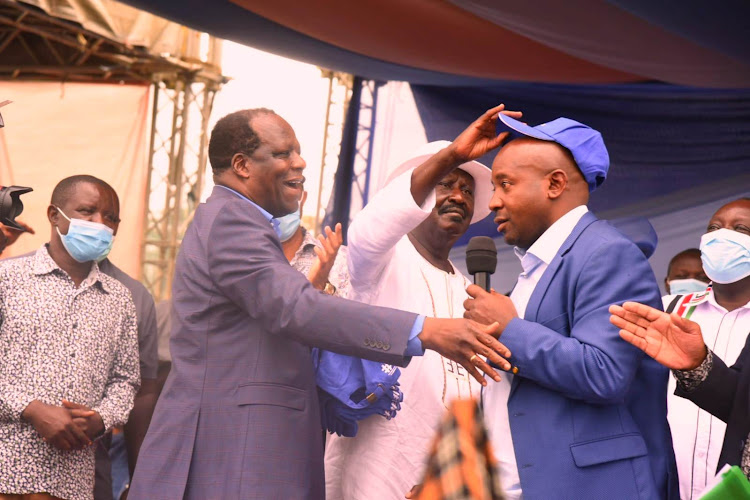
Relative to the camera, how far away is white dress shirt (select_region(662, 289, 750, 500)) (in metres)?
4.32

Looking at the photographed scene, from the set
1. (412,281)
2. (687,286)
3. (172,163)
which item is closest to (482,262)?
(412,281)

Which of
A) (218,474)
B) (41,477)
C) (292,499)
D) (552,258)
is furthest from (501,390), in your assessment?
(41,477)

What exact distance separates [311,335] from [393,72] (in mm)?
4252

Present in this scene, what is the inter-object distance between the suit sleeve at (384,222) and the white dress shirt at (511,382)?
1.30 feet

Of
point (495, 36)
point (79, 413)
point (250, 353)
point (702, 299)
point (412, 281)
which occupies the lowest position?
point (79, 413)

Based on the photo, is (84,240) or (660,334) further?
(84,240)

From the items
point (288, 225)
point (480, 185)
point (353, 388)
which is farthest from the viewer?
point (288, 225)

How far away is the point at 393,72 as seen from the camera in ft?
22.5

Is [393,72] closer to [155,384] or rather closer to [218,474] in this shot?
[155,384]

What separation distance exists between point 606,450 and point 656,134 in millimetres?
4265

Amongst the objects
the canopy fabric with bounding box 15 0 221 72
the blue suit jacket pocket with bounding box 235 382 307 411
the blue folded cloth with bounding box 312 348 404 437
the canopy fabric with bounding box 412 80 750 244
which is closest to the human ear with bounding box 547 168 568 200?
the blue folded cloth with bounding box 312 348 404 437

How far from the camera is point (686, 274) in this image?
234 inches

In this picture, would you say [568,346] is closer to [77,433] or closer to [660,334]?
[660,334]

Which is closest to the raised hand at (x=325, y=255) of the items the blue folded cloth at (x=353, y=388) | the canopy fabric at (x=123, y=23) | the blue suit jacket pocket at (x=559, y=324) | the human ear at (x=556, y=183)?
the blue folded cloth at (x=353, y=388)
